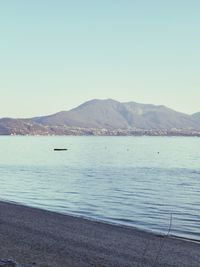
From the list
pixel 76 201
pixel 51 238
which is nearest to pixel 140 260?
pixel 51 238

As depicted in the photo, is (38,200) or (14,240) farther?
(38,200)

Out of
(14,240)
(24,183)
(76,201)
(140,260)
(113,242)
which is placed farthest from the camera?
(24,183)

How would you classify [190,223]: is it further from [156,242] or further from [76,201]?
[76,201]

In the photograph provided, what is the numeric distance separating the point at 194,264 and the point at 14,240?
6.80 metres

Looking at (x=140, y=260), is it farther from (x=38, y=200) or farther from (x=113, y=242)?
(x=38, y=200)

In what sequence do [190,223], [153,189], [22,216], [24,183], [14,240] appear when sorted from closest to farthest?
[14,240] → [22,216] → [190,223] → [153,189] → [24,183]

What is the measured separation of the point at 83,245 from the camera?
16312mm

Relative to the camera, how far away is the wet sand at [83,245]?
45.8 feet

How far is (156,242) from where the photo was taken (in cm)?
1867

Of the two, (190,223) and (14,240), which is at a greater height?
(14,240)

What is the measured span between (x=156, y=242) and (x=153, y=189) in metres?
26.6

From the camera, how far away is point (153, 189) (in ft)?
148

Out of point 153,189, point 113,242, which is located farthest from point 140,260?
point 153,189

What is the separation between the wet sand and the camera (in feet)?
45.8
